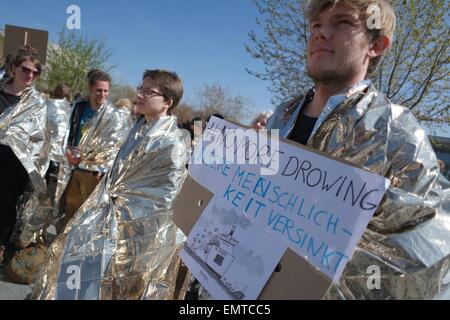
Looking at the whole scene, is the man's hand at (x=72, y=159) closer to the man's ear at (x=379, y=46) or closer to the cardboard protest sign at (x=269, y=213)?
the cardboard protest sign at (x=269, y=213)

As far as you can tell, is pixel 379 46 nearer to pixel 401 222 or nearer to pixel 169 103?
pixel 401 222

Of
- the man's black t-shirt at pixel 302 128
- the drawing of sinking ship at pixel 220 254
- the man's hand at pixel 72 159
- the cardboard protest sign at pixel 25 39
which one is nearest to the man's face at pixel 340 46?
the man's black t-shirt at pixel 302 128

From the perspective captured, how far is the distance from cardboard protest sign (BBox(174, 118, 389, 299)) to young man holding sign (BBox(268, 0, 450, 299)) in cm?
13

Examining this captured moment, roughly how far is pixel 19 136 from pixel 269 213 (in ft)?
10.2

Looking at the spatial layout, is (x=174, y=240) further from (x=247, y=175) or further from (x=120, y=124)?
(x=120, y=124)

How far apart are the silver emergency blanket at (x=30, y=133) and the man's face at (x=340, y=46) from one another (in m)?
3.06

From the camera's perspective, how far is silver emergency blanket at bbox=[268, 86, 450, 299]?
1.14m

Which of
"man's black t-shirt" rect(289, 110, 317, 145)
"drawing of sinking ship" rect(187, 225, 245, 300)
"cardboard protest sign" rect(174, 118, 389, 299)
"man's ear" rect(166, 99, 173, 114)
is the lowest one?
"drawing of sinking ship" rect(187, 225, 245, 300)

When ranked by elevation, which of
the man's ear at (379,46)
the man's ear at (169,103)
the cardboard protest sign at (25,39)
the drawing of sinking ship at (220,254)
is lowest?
the drawing of sinking ship at (220,254)

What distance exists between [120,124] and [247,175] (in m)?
3.33

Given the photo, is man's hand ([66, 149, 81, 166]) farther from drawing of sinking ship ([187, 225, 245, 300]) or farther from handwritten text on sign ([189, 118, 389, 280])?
drawing of sinking ship ([187, 225, 245, 300])

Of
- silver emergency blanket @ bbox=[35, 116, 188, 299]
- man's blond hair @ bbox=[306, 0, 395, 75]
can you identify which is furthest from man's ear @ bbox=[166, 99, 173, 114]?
man's blond hair @ bbox=[306, 0, 395, 75]

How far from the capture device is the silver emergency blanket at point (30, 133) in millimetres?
3652
